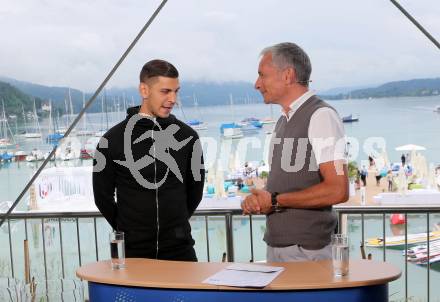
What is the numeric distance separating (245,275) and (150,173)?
1.66ft

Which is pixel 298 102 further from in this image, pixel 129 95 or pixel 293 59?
pixel 129 95

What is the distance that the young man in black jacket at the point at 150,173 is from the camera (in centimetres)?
191

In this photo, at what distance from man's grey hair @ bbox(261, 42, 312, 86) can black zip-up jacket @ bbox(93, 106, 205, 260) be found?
1.28 feet

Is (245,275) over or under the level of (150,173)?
under

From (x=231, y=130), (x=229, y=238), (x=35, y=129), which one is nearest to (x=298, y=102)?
(x=229, y=238)

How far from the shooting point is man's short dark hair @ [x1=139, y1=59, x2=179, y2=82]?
1.91 meters

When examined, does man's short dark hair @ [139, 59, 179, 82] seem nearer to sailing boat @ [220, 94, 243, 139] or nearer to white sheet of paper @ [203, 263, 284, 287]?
white sheet of paper @ [203, 263, 284, 287]

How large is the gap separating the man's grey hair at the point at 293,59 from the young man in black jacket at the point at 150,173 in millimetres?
322

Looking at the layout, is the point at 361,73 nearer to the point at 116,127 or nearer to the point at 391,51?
the point at 391,51

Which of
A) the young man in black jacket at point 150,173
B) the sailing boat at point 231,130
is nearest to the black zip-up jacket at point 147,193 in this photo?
the young man in black jacket at point 150,173

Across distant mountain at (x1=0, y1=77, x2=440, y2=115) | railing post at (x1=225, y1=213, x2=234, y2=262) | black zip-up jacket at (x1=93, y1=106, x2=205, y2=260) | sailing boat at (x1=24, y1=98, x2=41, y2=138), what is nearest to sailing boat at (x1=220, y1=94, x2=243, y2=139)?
distant mountain at (x1=0, y1=77, x2=440, y2=115)

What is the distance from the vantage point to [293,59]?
1829 millimetres

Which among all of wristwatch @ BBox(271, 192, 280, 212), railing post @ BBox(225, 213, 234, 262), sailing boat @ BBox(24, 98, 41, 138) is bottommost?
railing post @ BBox(225, 213, 234, 262)

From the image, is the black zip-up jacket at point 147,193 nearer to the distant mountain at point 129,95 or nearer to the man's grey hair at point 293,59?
the man's grey hair at point 293,59
